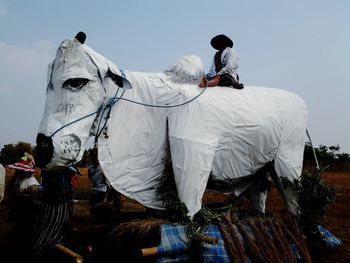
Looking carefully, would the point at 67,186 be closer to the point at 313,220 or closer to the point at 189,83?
the point at 189,83

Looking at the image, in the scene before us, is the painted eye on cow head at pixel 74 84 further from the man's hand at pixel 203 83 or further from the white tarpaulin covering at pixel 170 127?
the man's hand at pixel 203 83

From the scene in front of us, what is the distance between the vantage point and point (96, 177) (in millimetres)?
8648

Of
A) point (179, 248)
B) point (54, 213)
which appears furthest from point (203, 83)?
point (54, 213)

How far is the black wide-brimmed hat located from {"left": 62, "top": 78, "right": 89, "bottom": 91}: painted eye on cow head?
6.78 feet

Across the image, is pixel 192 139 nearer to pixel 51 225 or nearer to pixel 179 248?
pixel 179 248

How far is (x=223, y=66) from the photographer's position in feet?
18.2

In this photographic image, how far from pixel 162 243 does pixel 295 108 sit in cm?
275

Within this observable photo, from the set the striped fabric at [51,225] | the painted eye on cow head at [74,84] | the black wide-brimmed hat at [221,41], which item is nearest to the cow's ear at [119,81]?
the painted eye on cow head at [74,84]

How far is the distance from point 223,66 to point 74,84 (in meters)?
2.05

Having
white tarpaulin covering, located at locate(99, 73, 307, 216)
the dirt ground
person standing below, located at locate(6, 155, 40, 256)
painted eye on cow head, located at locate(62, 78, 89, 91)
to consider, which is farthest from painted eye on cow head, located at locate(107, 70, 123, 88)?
person standing below, located at locate(6, 155, 40, 256)

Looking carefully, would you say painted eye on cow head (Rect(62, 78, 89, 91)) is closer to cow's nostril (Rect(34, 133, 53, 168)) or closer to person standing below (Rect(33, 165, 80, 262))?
cow's nostril (Rect(34, 133, 53, 168))

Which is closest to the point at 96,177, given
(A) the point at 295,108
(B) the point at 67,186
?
(B) the point at 67,186

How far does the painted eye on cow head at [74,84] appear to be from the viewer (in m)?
4.44

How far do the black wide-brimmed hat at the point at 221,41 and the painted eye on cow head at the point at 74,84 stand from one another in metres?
2.07
